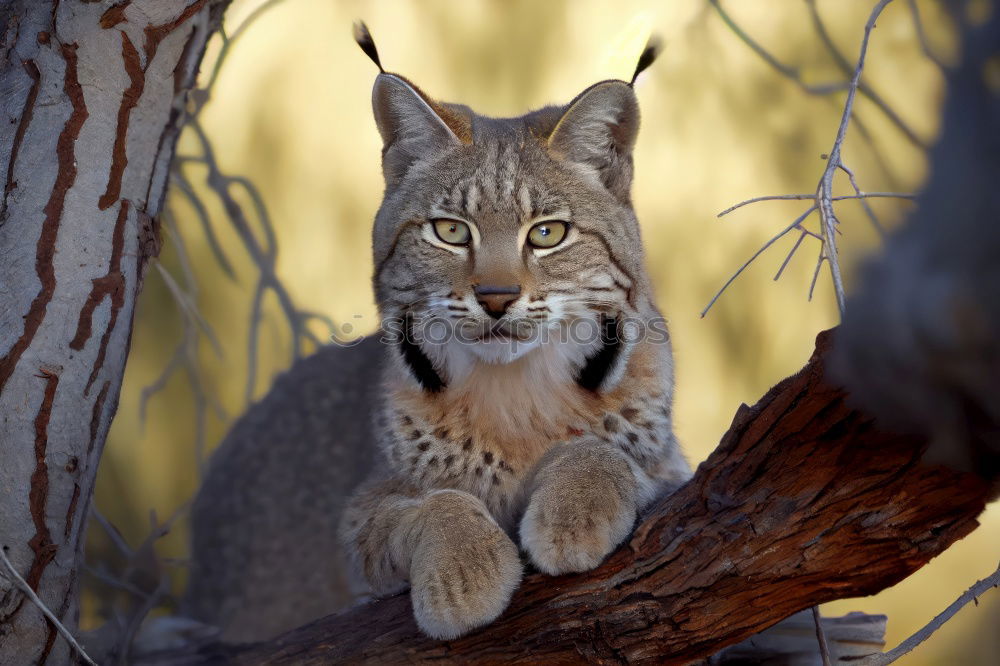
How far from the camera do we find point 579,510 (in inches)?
85.7

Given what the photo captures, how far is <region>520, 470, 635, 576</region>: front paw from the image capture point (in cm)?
213

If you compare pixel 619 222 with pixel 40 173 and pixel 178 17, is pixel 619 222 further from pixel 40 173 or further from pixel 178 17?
pixel 40 173

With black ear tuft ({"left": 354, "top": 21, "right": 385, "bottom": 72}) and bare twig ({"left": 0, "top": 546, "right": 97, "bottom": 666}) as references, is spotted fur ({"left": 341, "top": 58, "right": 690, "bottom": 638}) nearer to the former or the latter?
black ear tuft ({"left": 354, "top": 21, "right": 385, "bottom": 72})

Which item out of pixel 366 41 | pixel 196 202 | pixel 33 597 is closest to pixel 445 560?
pixel 33 597

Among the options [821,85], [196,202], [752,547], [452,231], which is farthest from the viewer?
[196,202]

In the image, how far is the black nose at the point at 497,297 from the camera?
2344 mm

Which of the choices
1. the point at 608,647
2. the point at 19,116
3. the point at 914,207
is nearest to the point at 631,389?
the point at 608,647

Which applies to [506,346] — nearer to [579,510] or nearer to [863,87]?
[579,510]

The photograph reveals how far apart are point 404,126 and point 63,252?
905 millimetres

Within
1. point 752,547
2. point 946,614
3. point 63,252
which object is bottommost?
point 946,614

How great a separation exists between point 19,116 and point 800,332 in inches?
147

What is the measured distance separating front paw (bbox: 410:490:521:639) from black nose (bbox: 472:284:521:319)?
0.47 m

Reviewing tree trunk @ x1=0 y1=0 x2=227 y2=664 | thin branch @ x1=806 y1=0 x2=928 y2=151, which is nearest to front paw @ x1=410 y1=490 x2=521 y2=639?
tree trunk @ x1=0 y1=0 x2=227 y2=664

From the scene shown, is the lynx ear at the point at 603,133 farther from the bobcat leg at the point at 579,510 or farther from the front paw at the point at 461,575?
the front paw at the point at 461,575
